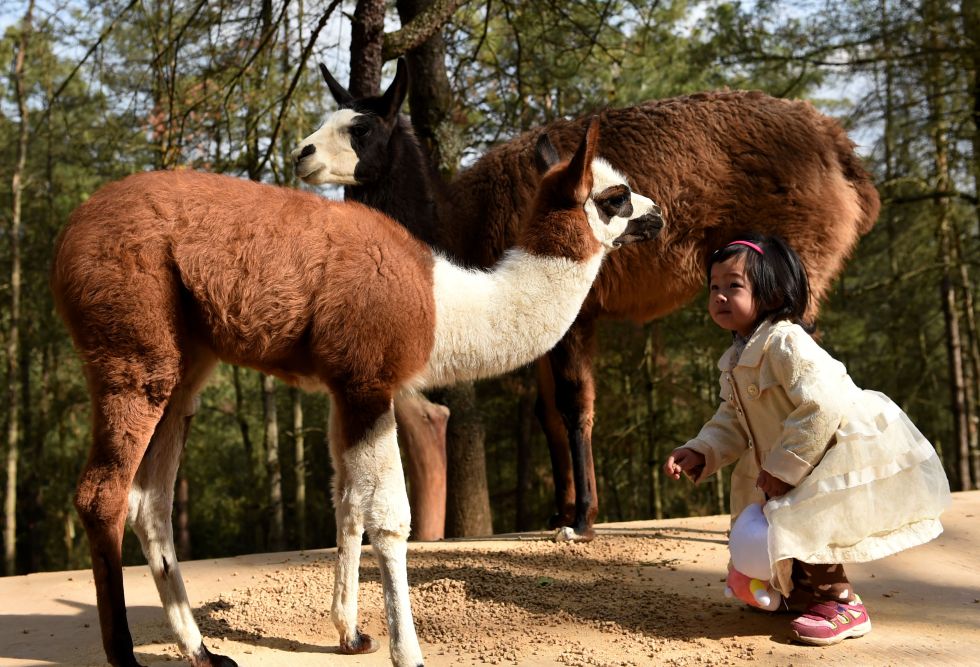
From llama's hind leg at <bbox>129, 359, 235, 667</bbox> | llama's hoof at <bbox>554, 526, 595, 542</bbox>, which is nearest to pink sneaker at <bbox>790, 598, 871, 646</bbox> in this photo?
llama's hoof at <bbox>554, 526, 595, 542</bbox>

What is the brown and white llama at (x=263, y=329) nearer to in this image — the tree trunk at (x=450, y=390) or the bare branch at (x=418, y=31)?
the bare branch at (x=418, y=31)

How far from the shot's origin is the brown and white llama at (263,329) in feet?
10.3

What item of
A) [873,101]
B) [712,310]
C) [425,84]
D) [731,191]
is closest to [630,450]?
[873,101]

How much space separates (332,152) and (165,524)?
2.52 m

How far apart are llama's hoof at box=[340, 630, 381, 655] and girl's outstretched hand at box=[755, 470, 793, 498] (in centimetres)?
174

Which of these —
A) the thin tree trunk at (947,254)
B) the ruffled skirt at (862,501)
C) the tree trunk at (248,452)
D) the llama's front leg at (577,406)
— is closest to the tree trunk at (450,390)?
the llama's front leg at (577,406)

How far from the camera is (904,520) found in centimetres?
347

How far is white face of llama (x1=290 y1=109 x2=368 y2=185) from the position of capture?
197 inches

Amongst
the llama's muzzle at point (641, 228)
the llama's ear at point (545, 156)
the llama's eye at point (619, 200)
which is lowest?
the llama's muzzle at point (641, 228)

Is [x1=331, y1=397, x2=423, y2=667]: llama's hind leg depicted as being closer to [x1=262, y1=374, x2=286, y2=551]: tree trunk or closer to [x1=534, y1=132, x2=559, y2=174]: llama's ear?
[x1=534, y1=132, x2=559, y2=174]: llama's ear

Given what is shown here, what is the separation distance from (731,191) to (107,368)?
405cm

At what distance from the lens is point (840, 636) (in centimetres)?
355

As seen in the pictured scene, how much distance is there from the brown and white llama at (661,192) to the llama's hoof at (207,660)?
2.64 meters

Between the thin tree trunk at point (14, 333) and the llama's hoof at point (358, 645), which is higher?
the thin tree trunk at point (14, 333)
